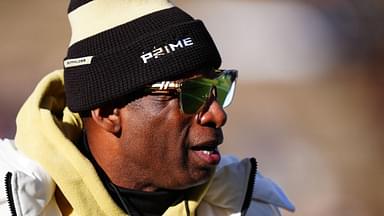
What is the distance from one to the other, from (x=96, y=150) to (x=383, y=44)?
4213 millimetres

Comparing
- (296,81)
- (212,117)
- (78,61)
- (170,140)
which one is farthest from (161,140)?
(296,81)

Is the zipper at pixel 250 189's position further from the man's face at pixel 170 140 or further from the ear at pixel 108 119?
the ear at pixel 108 119

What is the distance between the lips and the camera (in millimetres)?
1914

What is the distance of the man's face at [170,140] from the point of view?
1912 millimetres

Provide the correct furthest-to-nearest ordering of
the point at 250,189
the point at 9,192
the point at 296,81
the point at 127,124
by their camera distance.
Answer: the point at 296,81
the point at 250,189
the point at 127,124
the point at 9,192

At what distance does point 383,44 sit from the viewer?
234 inches

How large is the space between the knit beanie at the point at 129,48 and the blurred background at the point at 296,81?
8.51ft

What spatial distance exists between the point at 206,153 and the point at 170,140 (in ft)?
0.27

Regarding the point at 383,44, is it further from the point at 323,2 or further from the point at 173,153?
the point at 173,153

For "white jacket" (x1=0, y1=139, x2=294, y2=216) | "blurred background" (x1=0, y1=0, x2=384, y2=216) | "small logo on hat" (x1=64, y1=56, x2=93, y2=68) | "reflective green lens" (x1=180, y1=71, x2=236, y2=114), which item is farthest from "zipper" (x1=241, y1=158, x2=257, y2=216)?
"blurred background" (x1=0, y1=0, x2=384, y2=216)

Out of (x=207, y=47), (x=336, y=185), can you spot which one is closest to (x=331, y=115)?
(x=336, y=185)

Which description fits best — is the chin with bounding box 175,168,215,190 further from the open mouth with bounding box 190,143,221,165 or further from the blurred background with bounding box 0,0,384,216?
the blurred background with bounding box 0,0,384,216

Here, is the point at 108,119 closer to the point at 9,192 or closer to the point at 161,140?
the point at 161,140

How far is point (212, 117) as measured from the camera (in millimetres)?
1938
